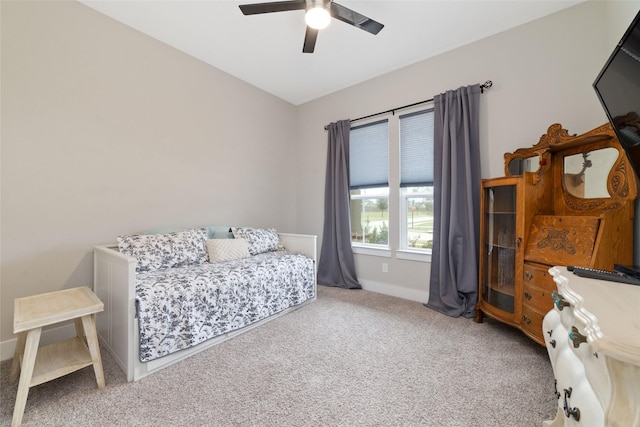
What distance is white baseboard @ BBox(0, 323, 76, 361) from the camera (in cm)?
179

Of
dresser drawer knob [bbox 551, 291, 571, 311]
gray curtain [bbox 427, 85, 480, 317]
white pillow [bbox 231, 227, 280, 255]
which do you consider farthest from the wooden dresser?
white pillow [bbox 231, 227, 280, 255]

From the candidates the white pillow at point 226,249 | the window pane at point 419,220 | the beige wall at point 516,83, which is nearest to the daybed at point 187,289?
the white pillow at point 226,249

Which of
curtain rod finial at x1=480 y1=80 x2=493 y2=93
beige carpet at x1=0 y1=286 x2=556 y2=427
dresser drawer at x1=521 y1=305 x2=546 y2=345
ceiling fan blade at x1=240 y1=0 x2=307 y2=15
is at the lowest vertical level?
beige carpet at x1=0 y1=286 x2=556 y2=427

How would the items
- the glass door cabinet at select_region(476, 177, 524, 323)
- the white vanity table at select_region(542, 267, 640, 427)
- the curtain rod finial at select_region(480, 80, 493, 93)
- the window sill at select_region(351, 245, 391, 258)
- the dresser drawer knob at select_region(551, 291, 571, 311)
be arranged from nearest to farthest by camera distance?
the white vanity table at select_region(542, 267, 640, 427), the dresser drawer knob at select_region(551, 291, 571, 311), the glass door cabinet at select_region(476, 177, 524, 323), the curtain rod finial at select_region(480, 80, 493, 93), the window sill at select_region(351, 245, 391, 258)

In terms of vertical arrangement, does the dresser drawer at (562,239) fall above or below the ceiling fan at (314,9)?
below

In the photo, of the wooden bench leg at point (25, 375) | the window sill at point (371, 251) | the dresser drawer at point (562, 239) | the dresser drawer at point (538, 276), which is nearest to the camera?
the wooden bench leg at point (25, 375)

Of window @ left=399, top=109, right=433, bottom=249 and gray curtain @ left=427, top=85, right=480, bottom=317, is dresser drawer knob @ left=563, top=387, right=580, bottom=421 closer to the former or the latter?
gray curtain @ left=427, top=85, right=480, bottom=317

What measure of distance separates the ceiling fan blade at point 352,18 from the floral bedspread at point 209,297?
207cm

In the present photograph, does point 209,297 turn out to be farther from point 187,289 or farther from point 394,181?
point 394,181

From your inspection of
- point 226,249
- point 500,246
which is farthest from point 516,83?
point 226,249

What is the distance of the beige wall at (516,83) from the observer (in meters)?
2.03

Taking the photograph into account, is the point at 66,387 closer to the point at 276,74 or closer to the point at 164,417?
the point at 164,417

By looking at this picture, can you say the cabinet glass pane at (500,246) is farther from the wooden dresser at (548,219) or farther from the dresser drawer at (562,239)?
the dresser drawer at (562,239)

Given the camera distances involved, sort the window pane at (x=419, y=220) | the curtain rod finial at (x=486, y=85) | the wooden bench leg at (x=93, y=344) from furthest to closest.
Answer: the window pane at (x=419, y=220) < the curtain rod finial at (x=486, y=85) < the wooden bench leg at (x=93, y=344)
